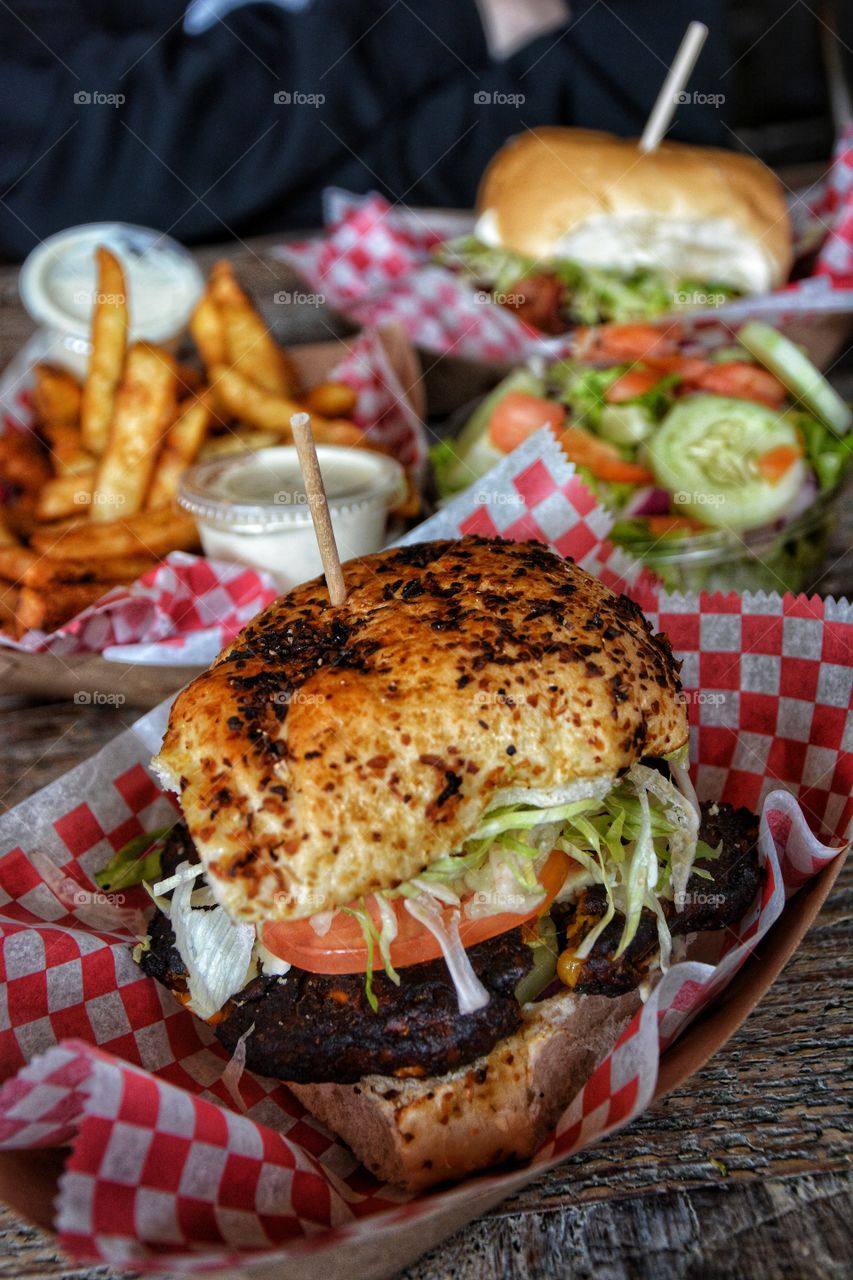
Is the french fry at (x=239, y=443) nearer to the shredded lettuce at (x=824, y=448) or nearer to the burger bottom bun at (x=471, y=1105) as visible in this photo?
the shredded lettuce at (x=824, y=448)

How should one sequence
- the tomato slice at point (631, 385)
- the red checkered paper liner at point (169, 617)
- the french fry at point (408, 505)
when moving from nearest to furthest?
1. the red checkered paper liner at point (169, 617)
2. the french fry at point (408, 505)
3. the tomato slice at point (631, 385)

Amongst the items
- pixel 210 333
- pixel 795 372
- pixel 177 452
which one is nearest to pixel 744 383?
pixel 795 372

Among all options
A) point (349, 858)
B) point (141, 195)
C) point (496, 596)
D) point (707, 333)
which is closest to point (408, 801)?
point (349, 858)

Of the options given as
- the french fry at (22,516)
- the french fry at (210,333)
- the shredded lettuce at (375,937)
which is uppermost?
the french fry at (210,333)

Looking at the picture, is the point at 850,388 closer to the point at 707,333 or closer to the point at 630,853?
the point at 707,333

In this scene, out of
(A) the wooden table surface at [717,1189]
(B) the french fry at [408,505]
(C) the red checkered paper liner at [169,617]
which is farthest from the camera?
(B) the french fry at [408,505]

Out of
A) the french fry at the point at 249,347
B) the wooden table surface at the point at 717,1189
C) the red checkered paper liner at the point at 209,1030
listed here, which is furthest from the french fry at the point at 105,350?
the wooden table surface at the point at 717,1189
